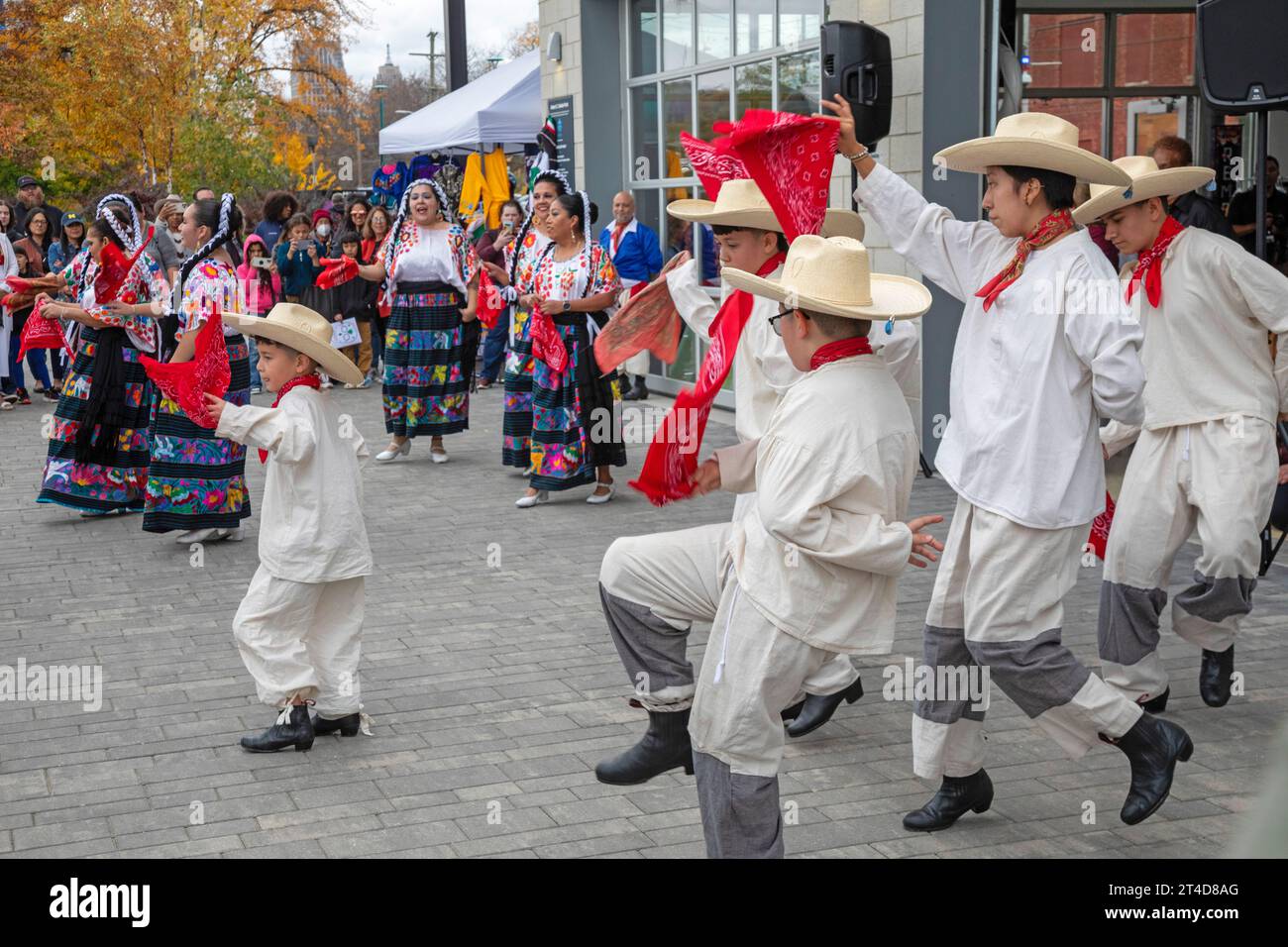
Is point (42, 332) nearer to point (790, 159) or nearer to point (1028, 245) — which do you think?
point (790, 159)

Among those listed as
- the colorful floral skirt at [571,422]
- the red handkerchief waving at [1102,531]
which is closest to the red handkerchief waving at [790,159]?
the red handkerchief waving at [1102,531]

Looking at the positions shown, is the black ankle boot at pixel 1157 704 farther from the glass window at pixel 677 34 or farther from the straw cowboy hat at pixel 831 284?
the glass window at pixel 677 34

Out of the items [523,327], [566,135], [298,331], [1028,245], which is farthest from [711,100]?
[1028,245]

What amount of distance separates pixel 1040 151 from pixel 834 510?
1233mm

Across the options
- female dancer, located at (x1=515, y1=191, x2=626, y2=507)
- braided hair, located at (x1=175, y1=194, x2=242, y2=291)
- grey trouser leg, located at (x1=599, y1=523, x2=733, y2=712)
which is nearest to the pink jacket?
braided hair, located at (x1=175, y1=194, x2=242, y2=291)

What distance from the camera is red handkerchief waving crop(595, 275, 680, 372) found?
5336mm

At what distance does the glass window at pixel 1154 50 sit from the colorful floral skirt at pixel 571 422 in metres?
4.77

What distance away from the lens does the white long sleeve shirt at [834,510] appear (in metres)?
3.39

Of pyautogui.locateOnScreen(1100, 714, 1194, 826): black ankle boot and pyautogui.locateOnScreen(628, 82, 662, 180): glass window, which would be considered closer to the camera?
pyautogui.locateOnScreen(1100, 714, 1194, 826): black ankle boot

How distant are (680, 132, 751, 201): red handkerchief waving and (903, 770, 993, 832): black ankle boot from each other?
2054 millimetres

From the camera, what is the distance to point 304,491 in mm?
4977

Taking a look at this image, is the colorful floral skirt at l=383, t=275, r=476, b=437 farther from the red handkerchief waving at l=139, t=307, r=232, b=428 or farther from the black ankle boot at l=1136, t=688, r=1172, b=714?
the black ankle boot at l=1136, t=688, r=1172, b=714
